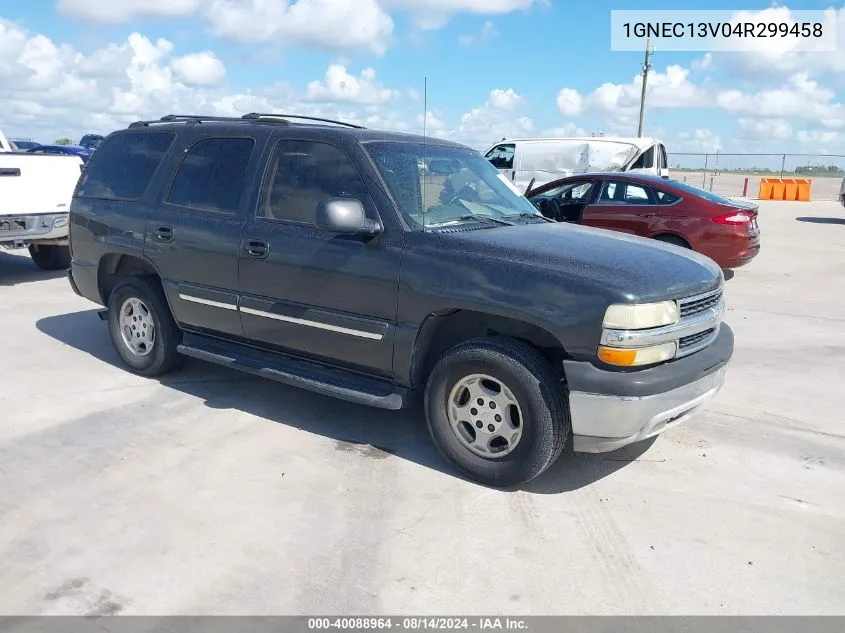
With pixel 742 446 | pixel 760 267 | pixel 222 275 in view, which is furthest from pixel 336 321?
pixel 760 267

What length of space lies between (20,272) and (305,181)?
7508 millimetres

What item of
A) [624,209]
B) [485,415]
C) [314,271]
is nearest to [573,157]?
[624,209]

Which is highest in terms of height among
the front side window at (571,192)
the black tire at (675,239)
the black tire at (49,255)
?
the front side window at (571,192)

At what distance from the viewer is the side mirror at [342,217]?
4012mm

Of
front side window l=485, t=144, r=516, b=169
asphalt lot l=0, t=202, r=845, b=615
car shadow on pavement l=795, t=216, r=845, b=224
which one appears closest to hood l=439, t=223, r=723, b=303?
asphalt lot l=0, t=202, r=845, b=615

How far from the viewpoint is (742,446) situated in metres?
4.67

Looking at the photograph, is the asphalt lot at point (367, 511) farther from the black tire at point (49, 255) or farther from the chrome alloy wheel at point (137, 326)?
the black tire at point (49, 255)

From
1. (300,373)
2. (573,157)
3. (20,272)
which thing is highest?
(573,157)

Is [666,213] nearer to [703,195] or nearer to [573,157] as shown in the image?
[703,195]

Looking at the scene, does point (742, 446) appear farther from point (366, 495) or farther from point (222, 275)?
point (222, 275)

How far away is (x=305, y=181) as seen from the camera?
183 inches

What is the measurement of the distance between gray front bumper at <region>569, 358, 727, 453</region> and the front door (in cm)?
119

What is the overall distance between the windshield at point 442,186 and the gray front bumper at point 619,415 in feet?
4.64

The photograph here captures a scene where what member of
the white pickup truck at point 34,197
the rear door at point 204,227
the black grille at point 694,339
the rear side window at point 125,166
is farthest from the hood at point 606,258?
the white pickup truck at point 34,197
